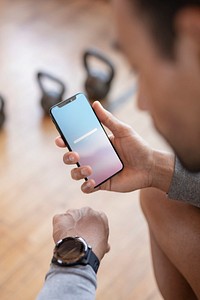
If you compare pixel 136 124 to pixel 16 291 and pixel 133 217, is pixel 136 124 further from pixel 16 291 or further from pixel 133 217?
pixel 16 291

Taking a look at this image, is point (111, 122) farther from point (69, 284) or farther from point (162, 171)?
point (69, 284)

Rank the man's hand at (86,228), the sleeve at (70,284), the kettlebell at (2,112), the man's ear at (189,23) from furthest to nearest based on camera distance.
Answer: the kettlebell at (2,112), the man's hand at (86,228), the sleeve at (70,284), the man's ear at (189,23)

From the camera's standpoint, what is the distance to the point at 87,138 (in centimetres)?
119

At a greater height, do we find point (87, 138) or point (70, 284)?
point (87, 138)

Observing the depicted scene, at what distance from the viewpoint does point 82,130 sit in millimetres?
1183

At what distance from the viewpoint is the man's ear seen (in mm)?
648

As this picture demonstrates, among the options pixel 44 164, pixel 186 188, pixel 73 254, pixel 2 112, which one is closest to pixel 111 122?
pixel 186 188

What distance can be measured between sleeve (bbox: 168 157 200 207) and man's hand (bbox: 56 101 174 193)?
0.07 feet

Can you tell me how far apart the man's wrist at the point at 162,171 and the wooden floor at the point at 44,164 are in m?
0.20

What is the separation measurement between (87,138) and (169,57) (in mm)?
523

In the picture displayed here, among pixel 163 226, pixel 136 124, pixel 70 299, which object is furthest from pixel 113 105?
pixel 70 299

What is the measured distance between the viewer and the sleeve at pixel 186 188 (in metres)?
1.11

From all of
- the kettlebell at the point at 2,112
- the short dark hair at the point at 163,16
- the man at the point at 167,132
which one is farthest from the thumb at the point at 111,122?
the kettlebell at the point at 2,112

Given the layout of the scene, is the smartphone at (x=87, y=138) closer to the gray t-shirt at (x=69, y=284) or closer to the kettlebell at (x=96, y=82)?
the gray t-shirt at (x=69, y=284)
